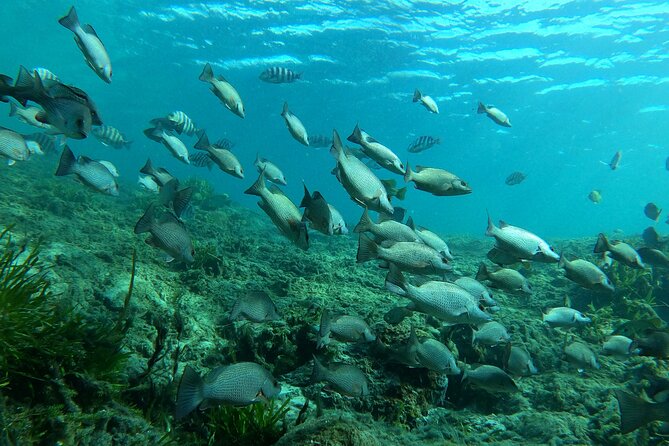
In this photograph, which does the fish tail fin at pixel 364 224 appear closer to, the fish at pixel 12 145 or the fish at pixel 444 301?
the fish at pixel 444 301

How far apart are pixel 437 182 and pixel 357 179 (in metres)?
1.55

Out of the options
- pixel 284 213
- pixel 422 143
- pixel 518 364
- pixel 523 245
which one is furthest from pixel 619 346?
pixel 422 143

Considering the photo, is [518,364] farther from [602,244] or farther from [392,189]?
[392,189]

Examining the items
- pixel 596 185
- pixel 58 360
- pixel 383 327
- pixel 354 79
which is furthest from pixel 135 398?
pixel 596 185

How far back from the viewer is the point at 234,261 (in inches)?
354

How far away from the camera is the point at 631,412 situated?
362cm

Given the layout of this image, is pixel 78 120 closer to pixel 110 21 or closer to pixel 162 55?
pixel 110 21

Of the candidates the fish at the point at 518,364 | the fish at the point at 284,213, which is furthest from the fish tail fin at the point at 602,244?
the fish at the point at 284,213

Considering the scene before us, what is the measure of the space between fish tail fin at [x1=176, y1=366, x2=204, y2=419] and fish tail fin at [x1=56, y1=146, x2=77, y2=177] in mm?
3320

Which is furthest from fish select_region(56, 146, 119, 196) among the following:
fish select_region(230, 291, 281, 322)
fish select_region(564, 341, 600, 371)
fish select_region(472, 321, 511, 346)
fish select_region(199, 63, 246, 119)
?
fish select_region(564, 341, 600, 371)

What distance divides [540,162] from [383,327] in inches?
3266

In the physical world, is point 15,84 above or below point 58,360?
above

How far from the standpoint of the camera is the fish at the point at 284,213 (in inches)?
128

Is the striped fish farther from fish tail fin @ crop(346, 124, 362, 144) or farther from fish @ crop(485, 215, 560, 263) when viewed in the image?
fish @ crop(485, 215, 560, 263)
